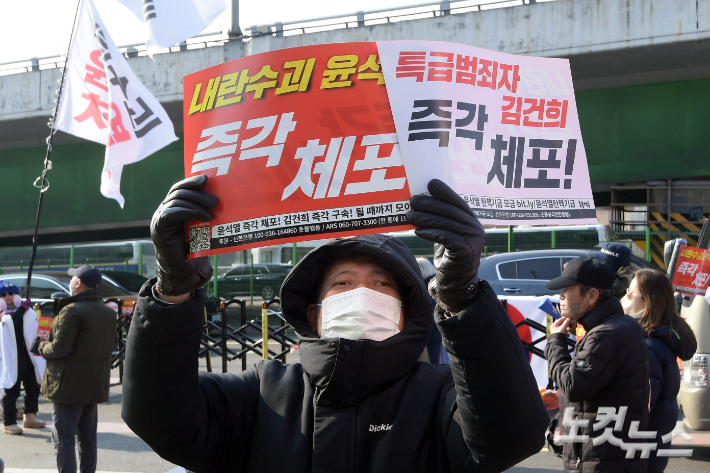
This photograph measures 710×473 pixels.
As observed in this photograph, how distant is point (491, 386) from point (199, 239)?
34.9 inches

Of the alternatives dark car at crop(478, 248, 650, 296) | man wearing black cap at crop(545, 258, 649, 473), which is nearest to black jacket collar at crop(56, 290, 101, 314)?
man wearing black cap at crop(545, 258, 649, 473)

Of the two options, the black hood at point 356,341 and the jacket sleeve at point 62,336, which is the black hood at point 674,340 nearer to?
the black hood at point 356,341

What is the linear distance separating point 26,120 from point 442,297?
1906 cm

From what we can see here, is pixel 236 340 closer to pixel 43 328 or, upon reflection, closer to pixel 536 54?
pixel 43 328

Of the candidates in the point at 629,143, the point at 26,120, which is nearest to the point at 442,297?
the point at 629,143

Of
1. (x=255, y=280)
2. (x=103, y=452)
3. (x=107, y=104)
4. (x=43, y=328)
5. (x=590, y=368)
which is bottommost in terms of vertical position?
(x=103, y=452)

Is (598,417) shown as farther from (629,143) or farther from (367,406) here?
(629,143)

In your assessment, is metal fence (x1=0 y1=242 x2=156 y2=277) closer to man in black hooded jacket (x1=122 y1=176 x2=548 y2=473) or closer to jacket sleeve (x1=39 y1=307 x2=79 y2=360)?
jacket sleeve (x1=39 y1=307 x2=79 y2=360)

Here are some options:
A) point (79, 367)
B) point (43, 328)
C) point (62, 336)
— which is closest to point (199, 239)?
point (79, 367)

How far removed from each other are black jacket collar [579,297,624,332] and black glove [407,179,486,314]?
7.57 feet

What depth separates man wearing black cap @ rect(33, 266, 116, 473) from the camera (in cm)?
609

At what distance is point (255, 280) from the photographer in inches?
803

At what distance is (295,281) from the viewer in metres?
2.34

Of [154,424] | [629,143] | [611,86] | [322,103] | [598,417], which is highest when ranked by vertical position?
[611,86]
